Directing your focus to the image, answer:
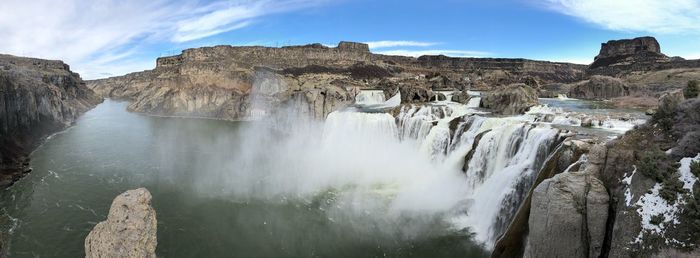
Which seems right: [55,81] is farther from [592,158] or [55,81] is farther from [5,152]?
[592,158]

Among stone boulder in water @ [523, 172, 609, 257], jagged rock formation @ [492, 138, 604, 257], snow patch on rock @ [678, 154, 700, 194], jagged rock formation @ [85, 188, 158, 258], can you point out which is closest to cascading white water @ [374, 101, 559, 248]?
jagged rock formation @ [492, 138, 604, 257]

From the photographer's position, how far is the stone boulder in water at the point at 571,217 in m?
9.83

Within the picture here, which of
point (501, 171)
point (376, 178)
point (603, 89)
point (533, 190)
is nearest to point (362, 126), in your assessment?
point (376, 178)

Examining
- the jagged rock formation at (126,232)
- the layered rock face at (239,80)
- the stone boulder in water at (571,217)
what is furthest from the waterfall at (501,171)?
the layered rock face at (239,80)

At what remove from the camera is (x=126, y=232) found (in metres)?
10.8

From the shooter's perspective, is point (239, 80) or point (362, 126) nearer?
point (362, 126)

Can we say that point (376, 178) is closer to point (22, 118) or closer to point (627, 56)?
point (22, 118)

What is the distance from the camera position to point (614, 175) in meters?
10.1

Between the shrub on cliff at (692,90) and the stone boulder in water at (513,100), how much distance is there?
17.8 m

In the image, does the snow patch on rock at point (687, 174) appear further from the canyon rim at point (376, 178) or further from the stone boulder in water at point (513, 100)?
the stone boulder in water at point (513, 100)

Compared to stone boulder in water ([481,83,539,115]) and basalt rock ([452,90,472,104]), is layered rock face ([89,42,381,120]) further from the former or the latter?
stone boulder in water ([481,83,539,115])

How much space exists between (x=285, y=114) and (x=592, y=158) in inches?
1749

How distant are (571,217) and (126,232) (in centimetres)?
1144

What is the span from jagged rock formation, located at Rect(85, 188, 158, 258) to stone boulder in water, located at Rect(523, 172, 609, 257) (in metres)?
10.4
